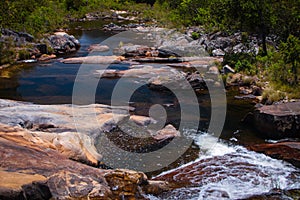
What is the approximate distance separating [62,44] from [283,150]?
23505 millimetres

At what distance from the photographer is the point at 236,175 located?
401 inches

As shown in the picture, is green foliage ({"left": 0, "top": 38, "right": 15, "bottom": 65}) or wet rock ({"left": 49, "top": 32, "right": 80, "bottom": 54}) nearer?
green foliage ({"left": 0, "top": 38, "right": 15, "bottom": 65})

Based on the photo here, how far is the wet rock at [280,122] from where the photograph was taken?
13078 mm

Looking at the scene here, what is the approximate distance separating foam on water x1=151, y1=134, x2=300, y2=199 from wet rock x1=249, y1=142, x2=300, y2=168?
0.25m

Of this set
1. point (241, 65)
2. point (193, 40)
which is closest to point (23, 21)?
point (193, 40)

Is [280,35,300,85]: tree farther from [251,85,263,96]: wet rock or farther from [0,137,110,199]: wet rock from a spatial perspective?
[0,137,110,199]: wet rock

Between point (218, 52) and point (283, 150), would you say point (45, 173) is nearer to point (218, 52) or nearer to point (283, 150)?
point (283, 150)

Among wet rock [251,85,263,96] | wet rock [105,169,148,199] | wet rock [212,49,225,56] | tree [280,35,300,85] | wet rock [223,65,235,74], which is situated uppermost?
tree [280,35,300,85]

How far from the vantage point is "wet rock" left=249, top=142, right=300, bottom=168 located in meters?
11.2

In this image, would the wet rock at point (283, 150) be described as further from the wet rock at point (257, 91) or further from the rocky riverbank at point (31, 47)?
the rocky riverbank at point (31, 47)

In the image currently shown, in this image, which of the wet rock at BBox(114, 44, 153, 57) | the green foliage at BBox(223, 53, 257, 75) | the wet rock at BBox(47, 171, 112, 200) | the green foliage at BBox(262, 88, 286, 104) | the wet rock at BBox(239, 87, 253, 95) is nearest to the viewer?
the wet rock at BBox(47, 171, 112, 200)

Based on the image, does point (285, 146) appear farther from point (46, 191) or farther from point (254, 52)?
point (254, 52)

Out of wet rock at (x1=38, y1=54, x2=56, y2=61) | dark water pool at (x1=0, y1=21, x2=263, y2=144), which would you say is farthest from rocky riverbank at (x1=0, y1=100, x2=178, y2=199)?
wet rock at (x1=38, y1=54, x2=56, y2=61)

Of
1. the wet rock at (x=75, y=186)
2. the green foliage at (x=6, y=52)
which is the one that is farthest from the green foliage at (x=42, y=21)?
the wet rock at (x=75, y=186)
